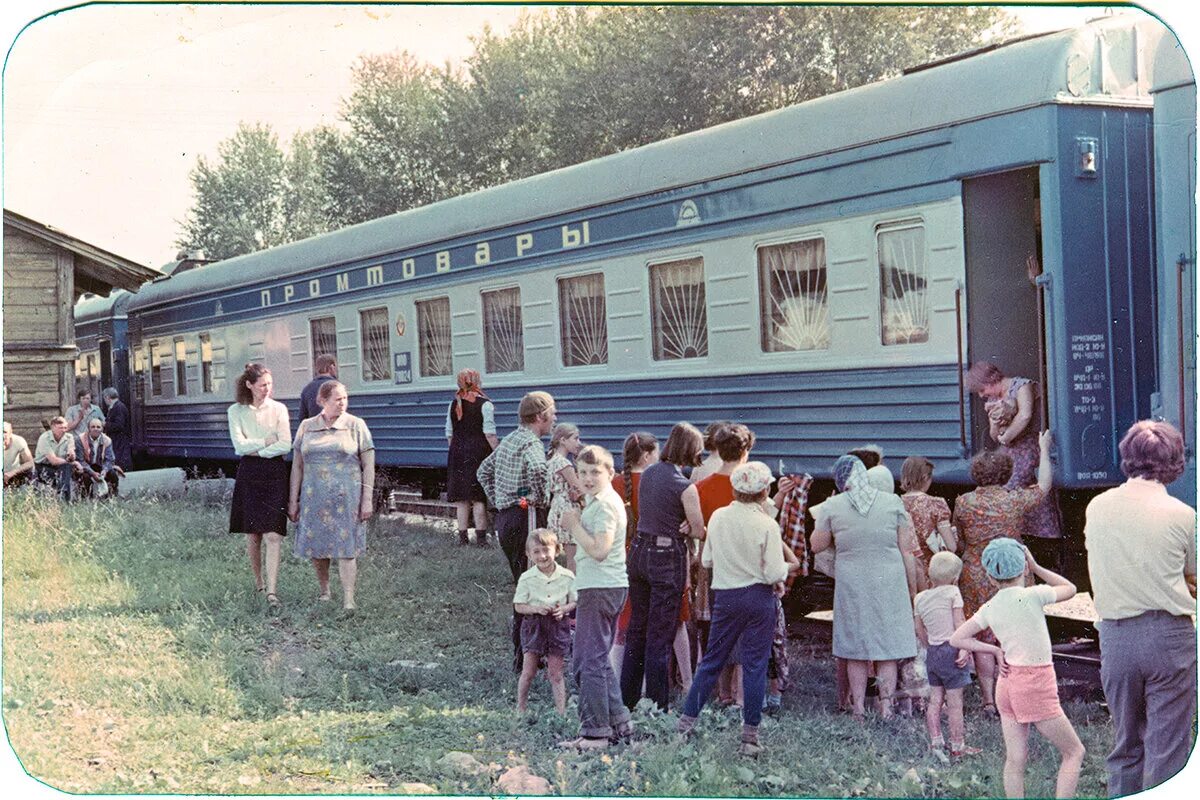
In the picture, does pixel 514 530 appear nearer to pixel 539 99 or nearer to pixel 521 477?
pixel 521 477

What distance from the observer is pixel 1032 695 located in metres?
5.30

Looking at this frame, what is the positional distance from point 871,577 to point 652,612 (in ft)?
3.54

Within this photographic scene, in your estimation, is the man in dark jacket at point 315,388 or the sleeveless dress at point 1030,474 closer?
the sleeveless dress at point 1030,474

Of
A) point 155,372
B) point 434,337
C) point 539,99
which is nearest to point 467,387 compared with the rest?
point 434,337

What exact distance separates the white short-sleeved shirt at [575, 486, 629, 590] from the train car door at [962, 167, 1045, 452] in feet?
7.88

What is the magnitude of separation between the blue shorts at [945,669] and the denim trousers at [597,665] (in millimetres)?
1402

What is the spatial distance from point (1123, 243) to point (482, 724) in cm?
412

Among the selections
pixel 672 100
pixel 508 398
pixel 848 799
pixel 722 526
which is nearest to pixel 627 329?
pixel 508 398

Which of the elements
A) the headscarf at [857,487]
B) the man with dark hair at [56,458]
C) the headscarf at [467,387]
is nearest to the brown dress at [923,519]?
the headscarf at [857,487]

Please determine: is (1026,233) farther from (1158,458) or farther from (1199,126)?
(1158,458)

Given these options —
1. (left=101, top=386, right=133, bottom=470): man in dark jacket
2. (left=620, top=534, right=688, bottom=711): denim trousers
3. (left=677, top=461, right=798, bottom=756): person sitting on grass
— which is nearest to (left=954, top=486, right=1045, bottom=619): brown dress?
(left=677, top=461, right=798, bottom=756): person sitting on grass

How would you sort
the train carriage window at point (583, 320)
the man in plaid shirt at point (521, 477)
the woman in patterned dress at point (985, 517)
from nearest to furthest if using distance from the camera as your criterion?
the woman in patterned dress at point (985, 517), the man in plaid shirt at point (521, 477), the train carriage window at point (583, 320)

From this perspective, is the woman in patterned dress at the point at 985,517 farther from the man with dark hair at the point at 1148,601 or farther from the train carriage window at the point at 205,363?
the train carriage window at the point at 205,363

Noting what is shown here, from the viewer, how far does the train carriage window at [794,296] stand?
8.61 m
